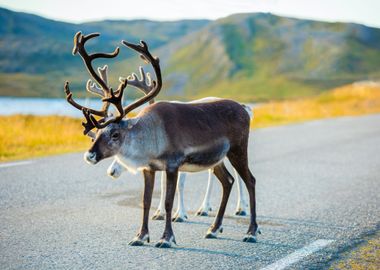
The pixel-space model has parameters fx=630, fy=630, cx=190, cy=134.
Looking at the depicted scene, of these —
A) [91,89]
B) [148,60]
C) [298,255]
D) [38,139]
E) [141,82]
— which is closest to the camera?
[298,255]

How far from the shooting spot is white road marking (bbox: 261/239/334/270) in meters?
5.78

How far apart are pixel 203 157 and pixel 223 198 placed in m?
0.77

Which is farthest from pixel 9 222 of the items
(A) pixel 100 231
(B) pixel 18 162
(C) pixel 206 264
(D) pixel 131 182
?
(B) pixel 18 162

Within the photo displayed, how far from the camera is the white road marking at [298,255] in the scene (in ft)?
19.0

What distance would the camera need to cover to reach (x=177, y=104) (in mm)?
7016

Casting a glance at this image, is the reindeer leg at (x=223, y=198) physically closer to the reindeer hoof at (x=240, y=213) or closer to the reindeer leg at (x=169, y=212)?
the reindeer leg at (x=169, y=212)

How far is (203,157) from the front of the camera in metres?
6.82

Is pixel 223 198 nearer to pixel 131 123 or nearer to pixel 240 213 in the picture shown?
pixel 240 213

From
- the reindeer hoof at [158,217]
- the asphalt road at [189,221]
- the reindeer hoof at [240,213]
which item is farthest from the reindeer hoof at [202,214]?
the reindeer hoof at [158,217]

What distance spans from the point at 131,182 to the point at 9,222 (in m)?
3.71

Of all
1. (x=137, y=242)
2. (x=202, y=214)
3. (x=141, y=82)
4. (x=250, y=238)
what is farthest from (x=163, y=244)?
(x=141, y=82)

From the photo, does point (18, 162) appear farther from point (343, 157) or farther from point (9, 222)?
point (343, 157)

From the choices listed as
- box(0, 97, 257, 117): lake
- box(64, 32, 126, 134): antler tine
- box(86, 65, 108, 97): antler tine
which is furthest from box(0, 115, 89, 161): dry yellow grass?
box(64, 32, 126, 134): antler tine

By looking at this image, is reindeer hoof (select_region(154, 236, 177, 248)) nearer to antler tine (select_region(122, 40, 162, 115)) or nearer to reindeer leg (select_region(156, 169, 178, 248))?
reindeer leg (select_region(156, 169, 178, 248))
